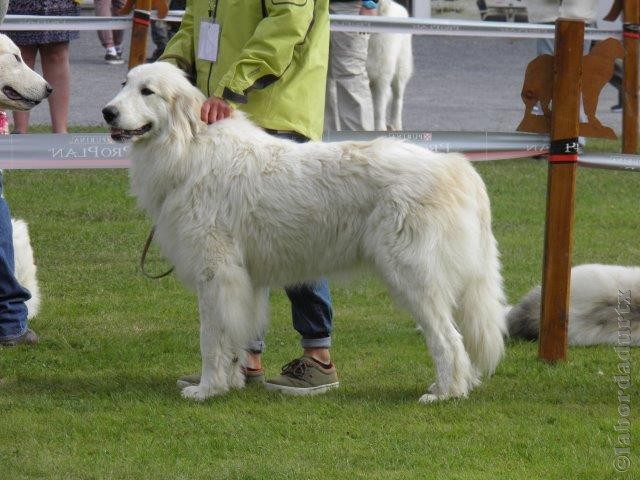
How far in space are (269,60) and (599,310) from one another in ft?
7.47

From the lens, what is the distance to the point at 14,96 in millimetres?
→ 5711

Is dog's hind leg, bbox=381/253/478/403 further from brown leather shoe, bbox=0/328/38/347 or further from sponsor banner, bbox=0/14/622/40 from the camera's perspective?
sponsor banner, bbox=0/14/622/40

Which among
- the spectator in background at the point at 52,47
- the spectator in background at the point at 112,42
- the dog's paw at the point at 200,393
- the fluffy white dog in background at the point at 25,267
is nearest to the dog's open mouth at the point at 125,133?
the dog's paw at the point at 200,393

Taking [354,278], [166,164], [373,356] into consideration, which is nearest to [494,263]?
[354,278]

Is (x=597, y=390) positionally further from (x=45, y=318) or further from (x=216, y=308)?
(x=45, y=318)

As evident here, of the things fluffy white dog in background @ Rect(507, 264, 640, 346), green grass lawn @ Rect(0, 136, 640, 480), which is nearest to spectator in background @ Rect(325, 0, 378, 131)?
green grass lawn @ Rect(0, 136, 640, 480)

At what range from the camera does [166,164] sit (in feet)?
16.8

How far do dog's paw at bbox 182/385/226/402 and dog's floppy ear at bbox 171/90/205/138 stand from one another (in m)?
1.10

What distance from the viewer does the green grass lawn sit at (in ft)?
14.3

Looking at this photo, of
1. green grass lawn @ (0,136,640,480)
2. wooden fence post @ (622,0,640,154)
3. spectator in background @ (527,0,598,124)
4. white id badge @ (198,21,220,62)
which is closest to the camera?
green grass lawn @ (0,136,640,480)

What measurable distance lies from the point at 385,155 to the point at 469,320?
82 cm

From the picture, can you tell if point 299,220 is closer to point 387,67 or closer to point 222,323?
point 222,323

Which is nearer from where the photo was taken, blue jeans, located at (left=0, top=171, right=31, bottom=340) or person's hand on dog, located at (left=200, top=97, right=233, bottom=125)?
person's hand on dog, located at (left=200, top=97, right=233, bottom=125)

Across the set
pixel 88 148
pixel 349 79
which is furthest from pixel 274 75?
pixel 349 79
